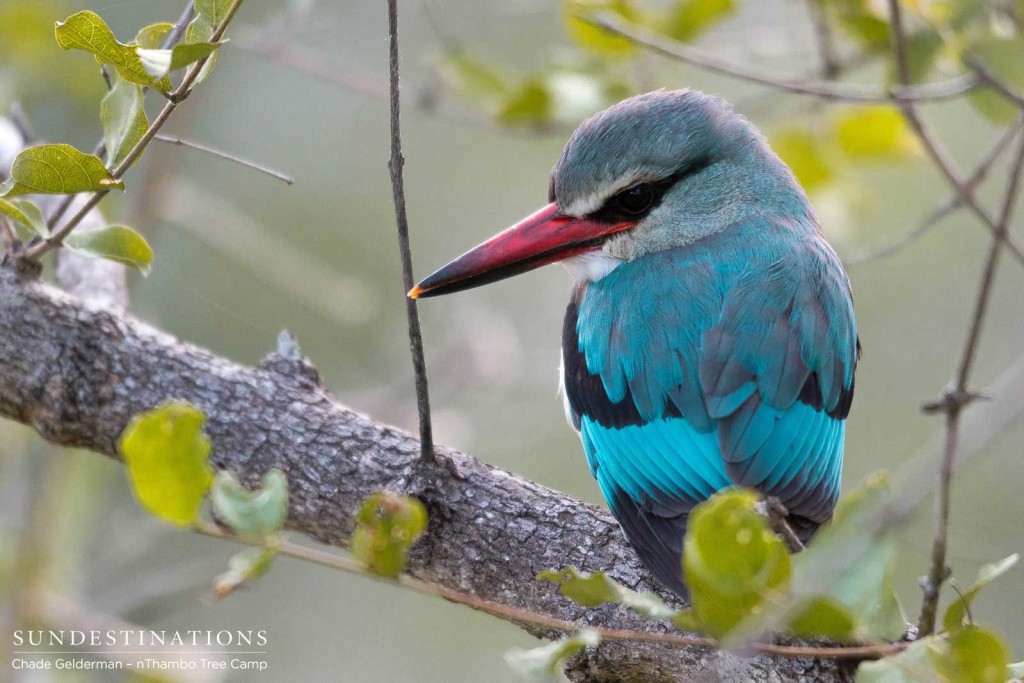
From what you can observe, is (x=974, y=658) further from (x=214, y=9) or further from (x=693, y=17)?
(x=693, y=17)

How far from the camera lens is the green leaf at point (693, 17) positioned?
364 cm

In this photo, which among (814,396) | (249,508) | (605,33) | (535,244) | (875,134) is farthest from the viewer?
(875,134)

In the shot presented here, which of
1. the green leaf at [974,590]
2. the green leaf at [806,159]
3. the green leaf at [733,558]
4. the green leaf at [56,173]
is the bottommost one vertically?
the green leaf at [733,558]

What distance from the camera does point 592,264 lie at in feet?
10.2

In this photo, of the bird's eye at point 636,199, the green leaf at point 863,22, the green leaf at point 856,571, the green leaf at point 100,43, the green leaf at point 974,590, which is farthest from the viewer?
the green leaf at point 863,22

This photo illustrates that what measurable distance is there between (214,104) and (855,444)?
4.73 meters

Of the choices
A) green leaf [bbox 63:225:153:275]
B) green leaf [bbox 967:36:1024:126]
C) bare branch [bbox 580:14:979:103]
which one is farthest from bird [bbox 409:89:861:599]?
green leaf [bbox 63:225:153:275]

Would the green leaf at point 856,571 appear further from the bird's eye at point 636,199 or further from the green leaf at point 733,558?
the bird's eye at point 636,199

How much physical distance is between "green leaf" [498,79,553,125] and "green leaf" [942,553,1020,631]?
2.32m

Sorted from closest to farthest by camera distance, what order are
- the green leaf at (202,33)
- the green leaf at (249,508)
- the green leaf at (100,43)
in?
the green leaf at (249,508), the green leaf at (100,43), the green leaf at (202,33)

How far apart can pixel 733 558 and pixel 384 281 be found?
19.4ft

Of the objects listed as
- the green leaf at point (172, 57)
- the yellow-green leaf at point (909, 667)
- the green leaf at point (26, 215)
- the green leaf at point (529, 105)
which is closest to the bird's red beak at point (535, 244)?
the green leaf at point (529, 105)

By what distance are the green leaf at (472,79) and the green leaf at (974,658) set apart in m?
2.63

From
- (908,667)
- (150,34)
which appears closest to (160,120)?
(150,34)
